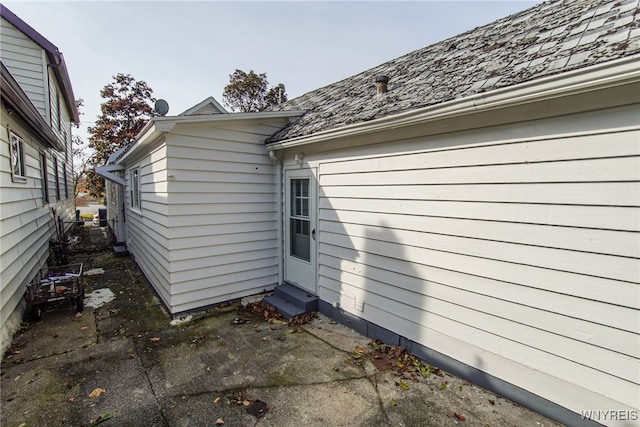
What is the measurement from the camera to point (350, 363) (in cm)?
340

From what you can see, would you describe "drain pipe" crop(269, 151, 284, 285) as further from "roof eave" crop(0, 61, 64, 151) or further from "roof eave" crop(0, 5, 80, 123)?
"roof eave" crop(0, 5, 80, 123)

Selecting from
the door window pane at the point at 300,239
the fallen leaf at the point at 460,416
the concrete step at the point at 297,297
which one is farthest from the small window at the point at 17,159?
the fallen leaf at the point at 460,416

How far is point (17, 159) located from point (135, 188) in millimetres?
2496

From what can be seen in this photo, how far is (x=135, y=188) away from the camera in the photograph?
722cm

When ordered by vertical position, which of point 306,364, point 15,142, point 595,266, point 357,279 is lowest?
point 306,364

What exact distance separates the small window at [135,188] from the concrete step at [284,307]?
13.7ft

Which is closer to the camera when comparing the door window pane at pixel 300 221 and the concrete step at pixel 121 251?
the door window pane at pixel 300 221

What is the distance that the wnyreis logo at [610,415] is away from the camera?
2.15 meters

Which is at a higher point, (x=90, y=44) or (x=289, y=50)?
(x=289, y=50)

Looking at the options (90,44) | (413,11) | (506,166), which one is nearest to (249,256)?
(506,166)

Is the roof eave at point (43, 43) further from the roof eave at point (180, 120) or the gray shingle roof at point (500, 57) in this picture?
the gray shingle roof at point (500, 57)

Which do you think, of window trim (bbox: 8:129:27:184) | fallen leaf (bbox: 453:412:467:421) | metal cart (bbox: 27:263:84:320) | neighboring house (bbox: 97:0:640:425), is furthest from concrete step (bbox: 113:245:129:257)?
fallen leaf (bbox: 453:412:467:421)

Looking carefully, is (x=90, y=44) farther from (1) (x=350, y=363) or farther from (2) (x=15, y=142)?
(1) (x=350, y=363)

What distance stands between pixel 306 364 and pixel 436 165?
269cm
